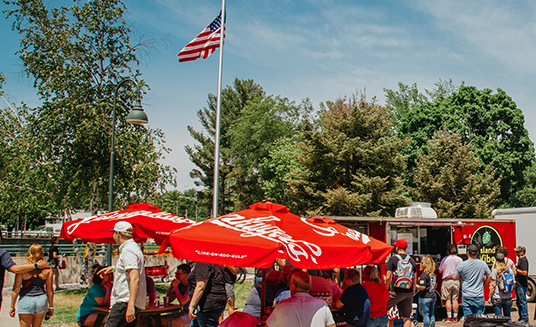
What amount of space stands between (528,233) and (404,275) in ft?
28.5

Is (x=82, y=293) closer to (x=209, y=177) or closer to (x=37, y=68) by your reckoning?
(x=37, y=68)

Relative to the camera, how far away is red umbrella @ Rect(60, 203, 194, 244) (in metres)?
8.34

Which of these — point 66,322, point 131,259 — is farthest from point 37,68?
point 131,259

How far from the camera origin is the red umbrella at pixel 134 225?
8.34m

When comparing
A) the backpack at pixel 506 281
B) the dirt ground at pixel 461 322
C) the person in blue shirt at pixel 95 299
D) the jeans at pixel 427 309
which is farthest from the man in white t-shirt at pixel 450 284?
the person in blue shirt at pixel 95 299

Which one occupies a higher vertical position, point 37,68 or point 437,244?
point 37,68

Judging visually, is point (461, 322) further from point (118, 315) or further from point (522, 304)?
point (118, 315)

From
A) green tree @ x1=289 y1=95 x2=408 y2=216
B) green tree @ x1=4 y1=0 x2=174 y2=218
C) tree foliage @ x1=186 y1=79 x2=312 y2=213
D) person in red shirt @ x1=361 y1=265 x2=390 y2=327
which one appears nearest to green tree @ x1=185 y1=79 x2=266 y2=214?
tree foliage @ x1=186 y1=79 x2=312 y2=213

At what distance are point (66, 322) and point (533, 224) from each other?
47.0 feet

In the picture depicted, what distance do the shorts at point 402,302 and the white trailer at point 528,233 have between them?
8.33m

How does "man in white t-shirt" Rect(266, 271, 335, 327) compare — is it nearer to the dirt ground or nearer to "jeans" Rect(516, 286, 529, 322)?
the dirt ground

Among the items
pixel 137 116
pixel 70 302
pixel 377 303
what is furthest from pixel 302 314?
pixel 70 302

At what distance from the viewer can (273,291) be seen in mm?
7688

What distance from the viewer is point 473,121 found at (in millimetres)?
34875
